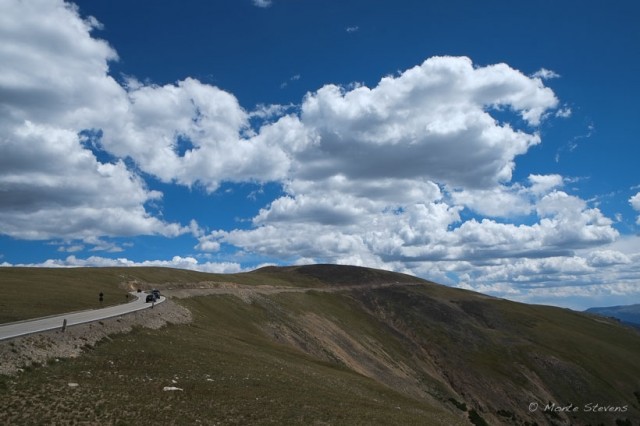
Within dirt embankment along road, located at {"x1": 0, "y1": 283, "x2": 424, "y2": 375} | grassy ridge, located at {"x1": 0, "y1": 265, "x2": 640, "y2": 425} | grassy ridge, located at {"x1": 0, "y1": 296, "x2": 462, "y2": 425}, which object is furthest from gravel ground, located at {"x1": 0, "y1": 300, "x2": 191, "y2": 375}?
grassy ridge, located at {"x1": 0, "y1": 265, "x2": 640, "y2": 425}

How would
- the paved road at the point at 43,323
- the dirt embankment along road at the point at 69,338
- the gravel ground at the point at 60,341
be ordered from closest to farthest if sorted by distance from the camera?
the gravel ground at the point at 60,341 < the dirt embankment along road at the point at 69,338 < the paved road at the point at 43,323

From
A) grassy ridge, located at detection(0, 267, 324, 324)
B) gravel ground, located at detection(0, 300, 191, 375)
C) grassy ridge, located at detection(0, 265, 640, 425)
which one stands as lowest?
grassy ridge, located at detection(0, 265, 640, 425)

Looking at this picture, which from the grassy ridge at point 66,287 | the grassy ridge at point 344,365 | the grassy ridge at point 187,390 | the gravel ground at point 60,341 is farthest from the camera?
the grassy ridge at point 66,287

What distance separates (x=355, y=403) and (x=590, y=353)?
4874 inches

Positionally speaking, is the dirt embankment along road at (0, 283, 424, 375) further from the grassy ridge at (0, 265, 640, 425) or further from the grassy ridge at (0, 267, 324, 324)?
the grassy ridge at (0, 267, 324, 324)

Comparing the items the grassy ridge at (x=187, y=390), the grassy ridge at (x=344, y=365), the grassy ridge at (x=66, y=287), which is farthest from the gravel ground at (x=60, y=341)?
the grassy ridge at (x=66, y=287)

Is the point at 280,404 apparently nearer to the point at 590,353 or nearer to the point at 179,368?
the point at 179,368

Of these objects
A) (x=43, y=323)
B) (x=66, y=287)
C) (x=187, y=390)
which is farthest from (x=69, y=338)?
(x=66, y=287)

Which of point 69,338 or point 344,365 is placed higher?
point 69,338

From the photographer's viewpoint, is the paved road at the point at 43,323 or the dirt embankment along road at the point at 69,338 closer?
the dirt embankment along road at the point at 69,338

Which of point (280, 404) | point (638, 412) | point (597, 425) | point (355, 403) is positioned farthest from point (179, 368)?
point (638, 412)

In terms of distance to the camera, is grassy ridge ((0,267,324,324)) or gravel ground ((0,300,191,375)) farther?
grassy ridge ((0,267,324,324))

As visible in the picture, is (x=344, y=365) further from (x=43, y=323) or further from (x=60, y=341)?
(x=60, y=341)

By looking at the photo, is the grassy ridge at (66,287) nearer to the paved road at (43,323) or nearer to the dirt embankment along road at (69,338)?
the paved road at (43,323)
